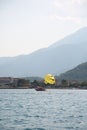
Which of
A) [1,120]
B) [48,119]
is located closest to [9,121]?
[1,120]

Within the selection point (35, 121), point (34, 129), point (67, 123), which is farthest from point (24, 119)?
point (34, 129)

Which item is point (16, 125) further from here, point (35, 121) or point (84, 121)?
point (84, 121)

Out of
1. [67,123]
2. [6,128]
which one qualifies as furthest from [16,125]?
[67,123]

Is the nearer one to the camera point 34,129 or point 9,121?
point 34,129

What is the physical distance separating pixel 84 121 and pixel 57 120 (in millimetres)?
3281

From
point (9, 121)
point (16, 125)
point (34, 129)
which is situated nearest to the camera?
point (34, 129)

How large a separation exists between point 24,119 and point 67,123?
6.32m

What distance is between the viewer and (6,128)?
42.3 meters

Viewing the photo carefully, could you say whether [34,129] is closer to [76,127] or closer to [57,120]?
[76,127]

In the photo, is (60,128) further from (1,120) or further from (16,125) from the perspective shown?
(1,120)

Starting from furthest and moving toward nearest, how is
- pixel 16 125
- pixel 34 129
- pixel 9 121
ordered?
pixel 9 121 → pixel 16 125 → pixel 34 129

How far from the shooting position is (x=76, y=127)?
43.8 m

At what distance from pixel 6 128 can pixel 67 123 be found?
8229 millimetres

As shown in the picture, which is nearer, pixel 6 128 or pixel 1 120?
pixel 6 128
